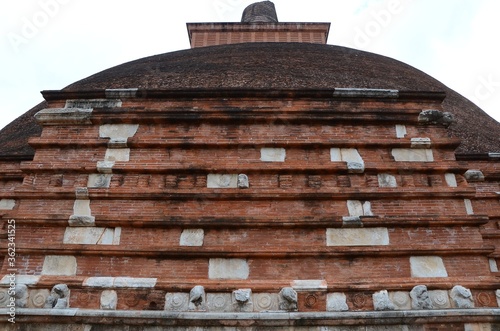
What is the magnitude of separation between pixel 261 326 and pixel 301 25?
53.9ft

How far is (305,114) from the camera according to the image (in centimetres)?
696

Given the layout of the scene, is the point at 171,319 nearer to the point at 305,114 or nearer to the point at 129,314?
the point at 129,314

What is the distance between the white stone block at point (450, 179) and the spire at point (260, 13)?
16.3m

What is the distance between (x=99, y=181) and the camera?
6.47 meters

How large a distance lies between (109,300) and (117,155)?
Answer: 217 cm

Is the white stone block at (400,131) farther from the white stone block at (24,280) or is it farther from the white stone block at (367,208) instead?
the white stone block at (24,280)

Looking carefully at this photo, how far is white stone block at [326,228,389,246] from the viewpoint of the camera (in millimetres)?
6000

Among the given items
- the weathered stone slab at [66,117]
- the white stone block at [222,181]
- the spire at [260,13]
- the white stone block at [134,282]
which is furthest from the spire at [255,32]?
the white stone block at [134,282]

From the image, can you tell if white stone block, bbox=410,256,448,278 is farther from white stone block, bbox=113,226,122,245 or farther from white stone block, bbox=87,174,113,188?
white stone block, bbox=87,174,113,188

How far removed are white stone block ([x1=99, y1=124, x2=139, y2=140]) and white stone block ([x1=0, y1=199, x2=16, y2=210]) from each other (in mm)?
Answer: 2126

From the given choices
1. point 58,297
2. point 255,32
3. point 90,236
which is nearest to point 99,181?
point 90,236

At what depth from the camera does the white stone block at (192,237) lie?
5992 millimetres

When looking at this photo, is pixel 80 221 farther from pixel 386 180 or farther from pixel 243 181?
pixel 386 180

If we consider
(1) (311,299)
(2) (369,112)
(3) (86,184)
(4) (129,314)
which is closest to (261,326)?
(1) (311,299)
